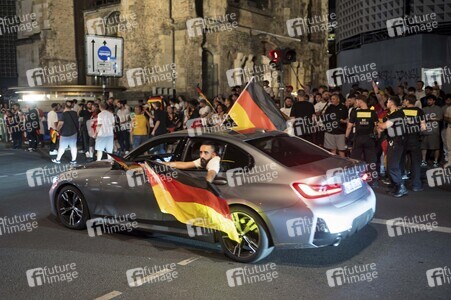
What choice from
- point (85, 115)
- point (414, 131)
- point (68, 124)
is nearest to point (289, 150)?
point (414, 131)

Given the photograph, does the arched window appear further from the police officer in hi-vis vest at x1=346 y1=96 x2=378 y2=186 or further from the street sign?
the police officer in hi-vis vest at x1=346 y1=96 x2=378 y2=186

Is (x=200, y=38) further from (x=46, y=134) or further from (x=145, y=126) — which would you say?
(x=145, y=126)

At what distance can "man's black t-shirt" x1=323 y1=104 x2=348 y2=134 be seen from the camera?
11133 mm

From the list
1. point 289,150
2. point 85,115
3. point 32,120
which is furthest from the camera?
point 32,120

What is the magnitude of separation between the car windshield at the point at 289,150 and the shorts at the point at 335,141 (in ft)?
15.9

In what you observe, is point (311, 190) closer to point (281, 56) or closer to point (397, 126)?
point (397, 126)

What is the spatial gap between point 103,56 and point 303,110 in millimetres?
10303

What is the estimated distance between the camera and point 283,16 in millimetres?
36594

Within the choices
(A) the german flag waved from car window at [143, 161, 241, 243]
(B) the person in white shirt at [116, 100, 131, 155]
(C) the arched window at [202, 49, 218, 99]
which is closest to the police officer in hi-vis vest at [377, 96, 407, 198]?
(A) the german flag waved from car window at [143, 161, 241, 243]

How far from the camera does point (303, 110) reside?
1202 centimetres

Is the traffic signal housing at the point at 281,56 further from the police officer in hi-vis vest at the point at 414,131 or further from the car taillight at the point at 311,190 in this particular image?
the car taillight at the point at 311,190

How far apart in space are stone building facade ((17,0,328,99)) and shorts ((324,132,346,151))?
1507 cm

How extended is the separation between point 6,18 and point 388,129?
38.2 meters

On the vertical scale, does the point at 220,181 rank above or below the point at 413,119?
below
